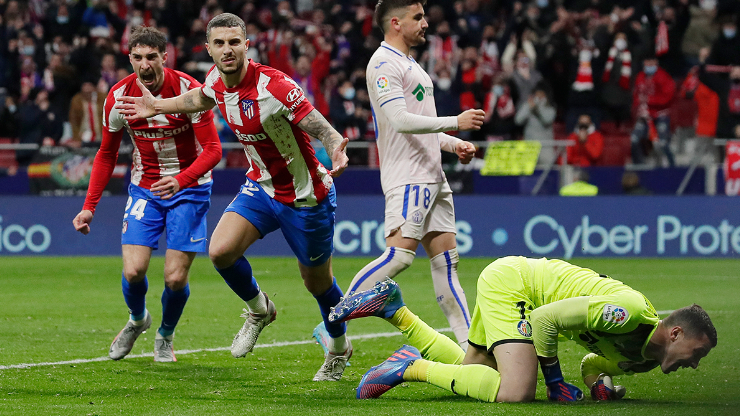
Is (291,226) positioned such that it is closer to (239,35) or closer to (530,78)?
(239,35)

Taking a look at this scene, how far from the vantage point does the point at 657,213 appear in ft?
47.9

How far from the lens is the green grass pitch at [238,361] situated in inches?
201

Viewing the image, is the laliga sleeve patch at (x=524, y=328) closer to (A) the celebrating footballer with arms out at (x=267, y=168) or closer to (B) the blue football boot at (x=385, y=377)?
(B) the blue football boot at (x=385, y=377)

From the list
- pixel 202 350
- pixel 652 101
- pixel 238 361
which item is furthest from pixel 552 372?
pixel 652 101

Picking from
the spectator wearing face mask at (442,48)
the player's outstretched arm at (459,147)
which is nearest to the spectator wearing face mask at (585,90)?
the spectator wearing face mask at (442,48)

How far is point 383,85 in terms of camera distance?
6242mm

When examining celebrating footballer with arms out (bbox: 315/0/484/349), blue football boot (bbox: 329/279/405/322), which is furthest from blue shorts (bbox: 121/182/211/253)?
blue football boot (bbox: 329/279/405/322)

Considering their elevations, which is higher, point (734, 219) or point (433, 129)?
point (433, 129)

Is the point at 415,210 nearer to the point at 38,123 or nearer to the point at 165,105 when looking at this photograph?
the point at 165,105

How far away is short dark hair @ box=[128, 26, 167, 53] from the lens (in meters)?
6.79

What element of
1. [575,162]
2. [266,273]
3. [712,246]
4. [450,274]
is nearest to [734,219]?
[712,246]

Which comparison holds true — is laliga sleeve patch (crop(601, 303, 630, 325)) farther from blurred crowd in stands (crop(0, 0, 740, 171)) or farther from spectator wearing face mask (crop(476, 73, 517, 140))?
spectator wearing face mask (crop(476, 73, 517, 140))

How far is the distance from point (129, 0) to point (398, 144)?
16.0m

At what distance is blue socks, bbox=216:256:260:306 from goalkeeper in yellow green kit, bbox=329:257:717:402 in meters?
1.04
